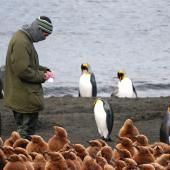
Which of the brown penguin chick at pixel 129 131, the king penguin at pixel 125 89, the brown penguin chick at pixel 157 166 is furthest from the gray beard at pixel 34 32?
the king penguin at pixel 125 89

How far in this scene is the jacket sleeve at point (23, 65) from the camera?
40.4ft

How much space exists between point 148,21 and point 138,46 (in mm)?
10117

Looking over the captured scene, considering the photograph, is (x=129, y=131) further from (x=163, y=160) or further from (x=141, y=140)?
(x=163, y=160)

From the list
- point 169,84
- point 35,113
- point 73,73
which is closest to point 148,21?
point 73,73

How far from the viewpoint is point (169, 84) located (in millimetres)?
26266

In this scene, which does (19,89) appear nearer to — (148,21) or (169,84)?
(169,84)

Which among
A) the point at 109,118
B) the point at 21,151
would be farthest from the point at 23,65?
the point at 109,118

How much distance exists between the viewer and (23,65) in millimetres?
12320

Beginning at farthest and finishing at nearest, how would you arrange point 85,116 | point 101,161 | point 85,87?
point 85,87, point 85,116, point 101,161

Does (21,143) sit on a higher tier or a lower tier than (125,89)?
lower

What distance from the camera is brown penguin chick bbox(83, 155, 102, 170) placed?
10.9 meters

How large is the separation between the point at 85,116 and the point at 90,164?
5.28 meters

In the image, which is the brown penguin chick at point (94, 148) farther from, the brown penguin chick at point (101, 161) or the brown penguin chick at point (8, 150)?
the brown penguin chick at point (8, 150)

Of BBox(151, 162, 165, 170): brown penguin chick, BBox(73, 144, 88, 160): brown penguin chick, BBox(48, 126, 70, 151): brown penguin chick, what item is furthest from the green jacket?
BBox(151, 162, 165, 170): brown penguin chick
